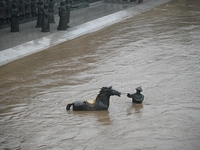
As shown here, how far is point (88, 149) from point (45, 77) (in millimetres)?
4957

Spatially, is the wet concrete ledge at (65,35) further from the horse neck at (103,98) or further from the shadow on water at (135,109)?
the shadow on water at (135,109)

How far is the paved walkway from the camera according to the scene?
674 inches

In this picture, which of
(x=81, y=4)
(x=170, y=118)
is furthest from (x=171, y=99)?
(x=81, y=4)

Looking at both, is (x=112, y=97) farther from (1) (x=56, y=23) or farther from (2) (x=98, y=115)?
(1) (x=56, y=23)

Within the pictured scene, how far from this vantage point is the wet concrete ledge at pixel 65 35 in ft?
49.7

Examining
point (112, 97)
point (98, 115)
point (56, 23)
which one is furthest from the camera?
point (56, 23)

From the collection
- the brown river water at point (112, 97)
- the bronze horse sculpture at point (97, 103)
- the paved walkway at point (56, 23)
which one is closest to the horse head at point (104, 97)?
the bronze horse sculpture at point (97, 103)

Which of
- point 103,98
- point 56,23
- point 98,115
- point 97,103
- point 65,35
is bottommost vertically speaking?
point 98,115

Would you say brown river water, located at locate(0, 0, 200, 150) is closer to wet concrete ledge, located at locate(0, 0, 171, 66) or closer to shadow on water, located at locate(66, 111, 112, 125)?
shadow on water, located at locate(66, 111, 112, 125)

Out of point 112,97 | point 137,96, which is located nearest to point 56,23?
point 112,97

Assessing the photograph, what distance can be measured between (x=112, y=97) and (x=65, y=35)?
7.42 meters

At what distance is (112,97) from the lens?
11141mm

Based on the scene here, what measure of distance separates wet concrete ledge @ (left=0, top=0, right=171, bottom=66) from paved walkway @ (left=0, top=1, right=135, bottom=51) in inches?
18.2

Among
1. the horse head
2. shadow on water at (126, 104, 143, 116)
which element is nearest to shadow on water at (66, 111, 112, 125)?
the horse head
